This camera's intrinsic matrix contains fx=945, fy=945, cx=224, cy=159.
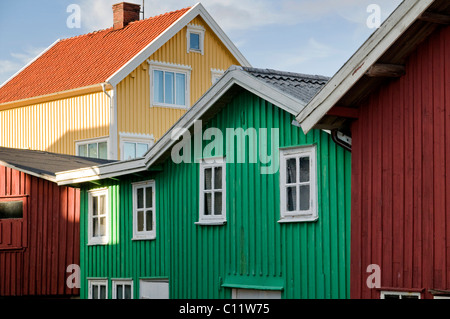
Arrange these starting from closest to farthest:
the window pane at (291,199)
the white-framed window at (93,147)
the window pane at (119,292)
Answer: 1. the window pane at (291,199)
2. the window pane at (119,292)
3. the white-framed window at (93,147)

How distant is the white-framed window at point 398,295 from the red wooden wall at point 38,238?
11.2 meters

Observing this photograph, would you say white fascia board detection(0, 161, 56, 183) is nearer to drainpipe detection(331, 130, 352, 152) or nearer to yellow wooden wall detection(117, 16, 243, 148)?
yellow wooden wall detection(117, 16, 243, 148)

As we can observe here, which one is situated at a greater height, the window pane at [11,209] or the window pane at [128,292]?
the window pane at [11,209]

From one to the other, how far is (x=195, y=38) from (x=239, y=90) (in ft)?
60.8

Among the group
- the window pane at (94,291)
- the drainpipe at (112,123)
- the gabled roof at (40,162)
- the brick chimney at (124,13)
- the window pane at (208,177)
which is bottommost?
the window pane at (94,291)

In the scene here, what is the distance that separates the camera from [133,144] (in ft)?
113

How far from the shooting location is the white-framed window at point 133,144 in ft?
111

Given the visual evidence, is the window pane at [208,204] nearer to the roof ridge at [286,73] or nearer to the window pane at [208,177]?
the window pane at [208,177]

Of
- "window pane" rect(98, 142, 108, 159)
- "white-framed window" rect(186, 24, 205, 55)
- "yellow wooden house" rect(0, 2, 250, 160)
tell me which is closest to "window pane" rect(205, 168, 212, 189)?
"yellow wooden house" rect(0, 2, 250, 160)

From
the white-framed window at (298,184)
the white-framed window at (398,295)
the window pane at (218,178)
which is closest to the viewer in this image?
the white-framed window at (398,295)

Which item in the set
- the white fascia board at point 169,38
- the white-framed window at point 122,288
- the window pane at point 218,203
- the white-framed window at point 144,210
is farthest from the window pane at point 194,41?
the window pane at point 218,203

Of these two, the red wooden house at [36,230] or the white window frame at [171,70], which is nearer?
the red wooden house at [36,230]

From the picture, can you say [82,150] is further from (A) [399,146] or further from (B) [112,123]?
(A) [399,146]

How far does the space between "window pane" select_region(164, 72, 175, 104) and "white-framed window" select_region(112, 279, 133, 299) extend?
1430 centimetres
